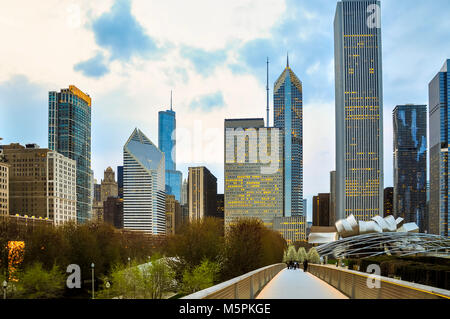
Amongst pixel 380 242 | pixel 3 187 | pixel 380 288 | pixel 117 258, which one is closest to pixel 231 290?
pixel 380 288

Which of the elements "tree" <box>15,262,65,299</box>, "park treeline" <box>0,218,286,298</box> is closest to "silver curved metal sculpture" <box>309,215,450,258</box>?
"park treeline" <box>0,218,286,298</box>

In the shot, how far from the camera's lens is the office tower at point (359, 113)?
18312cm

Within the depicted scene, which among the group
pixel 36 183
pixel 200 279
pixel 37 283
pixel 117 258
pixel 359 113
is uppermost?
pixel 359 113

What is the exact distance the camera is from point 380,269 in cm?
2569

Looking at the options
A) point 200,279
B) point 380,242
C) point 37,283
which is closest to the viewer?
point 200,279

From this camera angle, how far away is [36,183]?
155625 mm

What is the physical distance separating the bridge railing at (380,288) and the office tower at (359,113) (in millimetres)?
171467

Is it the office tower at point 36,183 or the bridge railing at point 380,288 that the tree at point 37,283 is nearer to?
the bridge railing at point 380,288

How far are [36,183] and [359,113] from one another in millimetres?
121744

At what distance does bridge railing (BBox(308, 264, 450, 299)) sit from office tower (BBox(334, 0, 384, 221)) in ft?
563

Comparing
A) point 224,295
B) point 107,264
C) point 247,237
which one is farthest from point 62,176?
point 224,295

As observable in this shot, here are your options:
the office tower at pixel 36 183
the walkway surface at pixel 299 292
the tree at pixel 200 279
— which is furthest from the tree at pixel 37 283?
the office tower at pixel 36 183

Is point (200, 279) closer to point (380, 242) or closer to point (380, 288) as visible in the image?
point (380, 288)
